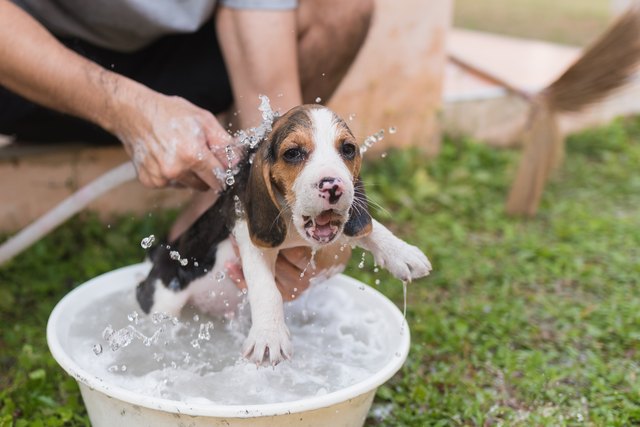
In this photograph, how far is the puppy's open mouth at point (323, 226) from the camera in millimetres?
1571

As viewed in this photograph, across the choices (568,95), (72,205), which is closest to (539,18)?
(568,95)

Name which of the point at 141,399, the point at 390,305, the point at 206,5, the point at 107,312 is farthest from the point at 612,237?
the point at 141,399

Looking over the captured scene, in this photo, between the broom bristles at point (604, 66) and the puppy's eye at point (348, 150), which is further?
the broom bristles at point (604, 66)

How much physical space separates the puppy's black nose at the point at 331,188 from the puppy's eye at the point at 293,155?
0.10 meters

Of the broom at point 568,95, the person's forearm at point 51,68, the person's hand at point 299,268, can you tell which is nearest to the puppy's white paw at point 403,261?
the person's hand at point 299,268

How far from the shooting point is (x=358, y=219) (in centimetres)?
167

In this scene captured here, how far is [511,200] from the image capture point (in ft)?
12.1

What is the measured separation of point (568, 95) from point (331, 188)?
2530mm

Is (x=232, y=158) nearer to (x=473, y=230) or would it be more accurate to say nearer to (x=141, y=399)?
(x=141, y=399)

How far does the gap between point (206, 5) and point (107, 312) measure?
0.98m

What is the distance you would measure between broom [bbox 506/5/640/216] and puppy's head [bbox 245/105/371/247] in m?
2.14

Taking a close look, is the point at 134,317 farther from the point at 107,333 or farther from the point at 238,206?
the point at 238,206

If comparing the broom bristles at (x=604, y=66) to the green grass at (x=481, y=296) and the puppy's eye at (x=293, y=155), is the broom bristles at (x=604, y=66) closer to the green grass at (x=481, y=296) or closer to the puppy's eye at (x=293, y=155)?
the green grass at (x=481, y=296)

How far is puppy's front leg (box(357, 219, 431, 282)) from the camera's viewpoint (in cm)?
178
